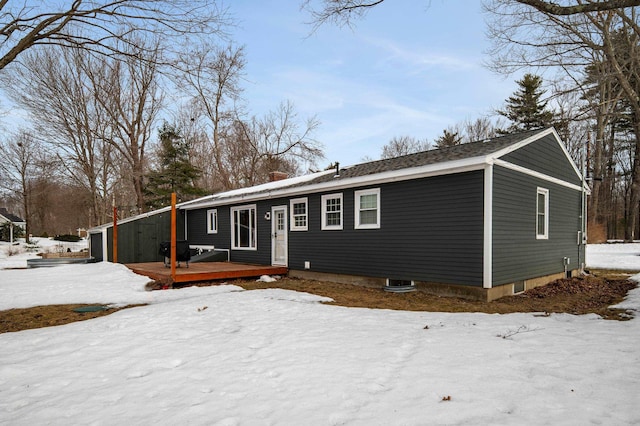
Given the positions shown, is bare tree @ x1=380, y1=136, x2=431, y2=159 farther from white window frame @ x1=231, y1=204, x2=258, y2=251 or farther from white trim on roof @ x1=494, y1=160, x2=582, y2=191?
white window frame @ x1=231, y1=204, x2=258, y2=251

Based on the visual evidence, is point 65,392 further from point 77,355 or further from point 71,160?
point 71,160

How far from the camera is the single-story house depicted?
7.79 m

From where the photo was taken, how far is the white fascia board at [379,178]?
7684 mm

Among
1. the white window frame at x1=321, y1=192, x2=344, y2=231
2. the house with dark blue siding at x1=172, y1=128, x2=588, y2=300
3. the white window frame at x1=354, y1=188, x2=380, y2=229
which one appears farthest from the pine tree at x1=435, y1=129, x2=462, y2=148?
the white window frame at x1=354, y1=188, x2=380, y2=229

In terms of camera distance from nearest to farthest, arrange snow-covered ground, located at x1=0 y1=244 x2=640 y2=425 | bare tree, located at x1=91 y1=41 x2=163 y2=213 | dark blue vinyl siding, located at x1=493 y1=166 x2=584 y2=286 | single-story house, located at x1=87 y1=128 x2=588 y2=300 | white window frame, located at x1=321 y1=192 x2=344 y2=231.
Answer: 1. snow-covered ground, located at x1=0 y1=244 x2=640 y2=425
2. single-story house, located at x1=87 y1=128 x2=588 y2=300
3. dark blue vinyl siding, located at x1=493 y1=166 x2=584 y2=286
4. white window frame, located at x1=321 y1=192 x2=344 y2=231
5. bare tree, located at x1=91 y1=41 x2=163 y2=213

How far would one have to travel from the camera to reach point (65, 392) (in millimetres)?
3131

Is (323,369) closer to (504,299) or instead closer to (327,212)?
(504,299)

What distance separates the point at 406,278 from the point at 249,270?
498 centimetres

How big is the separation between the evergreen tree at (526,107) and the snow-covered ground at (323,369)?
2754 centimetres

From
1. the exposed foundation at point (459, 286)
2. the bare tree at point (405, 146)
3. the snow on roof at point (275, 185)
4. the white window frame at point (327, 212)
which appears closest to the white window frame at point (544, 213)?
the exposed foundation at point (459, 286)

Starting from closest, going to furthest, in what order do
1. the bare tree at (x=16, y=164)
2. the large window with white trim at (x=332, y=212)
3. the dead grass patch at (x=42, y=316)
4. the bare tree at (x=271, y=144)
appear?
the dead grass patch at (x=42, y=316), the large window with white trim at (x=332, y=212), the bare tree at (x=271, y=144), the bare tree at (x=16, y=164)

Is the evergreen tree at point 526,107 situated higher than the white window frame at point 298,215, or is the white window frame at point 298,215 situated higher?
the evergreen tree at point 526,107

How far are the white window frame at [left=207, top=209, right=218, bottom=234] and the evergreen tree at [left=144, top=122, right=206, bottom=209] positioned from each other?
27.5ft

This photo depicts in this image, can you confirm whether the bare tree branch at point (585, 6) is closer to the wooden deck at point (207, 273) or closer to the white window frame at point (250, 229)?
the wooden deck at point (207, 273)
